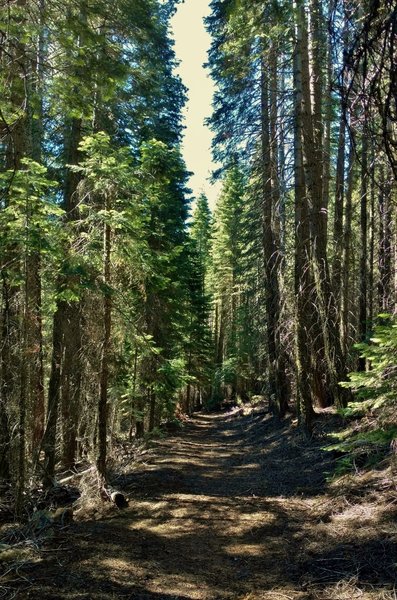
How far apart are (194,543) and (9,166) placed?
768 centimetres

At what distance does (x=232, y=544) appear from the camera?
6.00m

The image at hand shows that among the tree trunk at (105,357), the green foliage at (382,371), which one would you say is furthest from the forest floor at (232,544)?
the green foliage at (382,371)

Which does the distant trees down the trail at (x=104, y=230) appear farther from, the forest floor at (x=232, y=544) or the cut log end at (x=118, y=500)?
the forest floor at (x=232, y=544)

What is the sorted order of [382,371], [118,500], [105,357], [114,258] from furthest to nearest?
[114,258]
[105,357]
[118,500]
[382,371]

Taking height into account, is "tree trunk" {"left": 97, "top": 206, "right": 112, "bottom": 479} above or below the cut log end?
Result: above

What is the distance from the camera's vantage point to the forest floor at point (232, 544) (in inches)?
177

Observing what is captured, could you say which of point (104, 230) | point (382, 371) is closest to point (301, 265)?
point (104, 230)

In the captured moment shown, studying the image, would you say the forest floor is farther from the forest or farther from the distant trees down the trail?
the distant trees down the trail

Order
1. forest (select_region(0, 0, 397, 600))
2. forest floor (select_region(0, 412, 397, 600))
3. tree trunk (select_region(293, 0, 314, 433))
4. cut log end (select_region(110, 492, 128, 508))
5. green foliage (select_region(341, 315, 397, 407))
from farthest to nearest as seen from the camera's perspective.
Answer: tree trunk (select_region(293, 0, 314, 433)) → cut log end (select_region(110, 492, 128, 508)) → forest (select_region(0, 0, 397, 600)) → green foliage (select_region(341, 315, 397, 407)) → forest floor (select_region(0, 412, 397, 600))

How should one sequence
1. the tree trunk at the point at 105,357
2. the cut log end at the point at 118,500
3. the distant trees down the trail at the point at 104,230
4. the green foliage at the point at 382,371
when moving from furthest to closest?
the tree trunk at the point at 105,357 < the cut log end at the point at 118,500 < the distant trees down the trail at the point at 104,230 < the green foliage at the point at 382,371

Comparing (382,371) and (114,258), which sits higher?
(114,258)

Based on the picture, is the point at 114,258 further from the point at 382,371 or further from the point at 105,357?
the point at 382,371

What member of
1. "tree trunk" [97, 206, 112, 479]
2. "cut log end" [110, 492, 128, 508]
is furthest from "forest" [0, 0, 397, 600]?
"cut log end" [110, 492, 128, 508]

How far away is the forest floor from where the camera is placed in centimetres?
449
